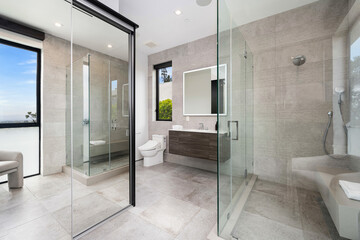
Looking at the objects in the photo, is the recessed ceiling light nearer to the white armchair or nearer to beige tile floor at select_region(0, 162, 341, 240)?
beige tile floor at select_region(0, 162, 341, 240)

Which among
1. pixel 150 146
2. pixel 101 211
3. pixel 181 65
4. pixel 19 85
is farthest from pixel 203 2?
pixel 101 211

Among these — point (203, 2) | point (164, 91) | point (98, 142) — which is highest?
point (203, 2)

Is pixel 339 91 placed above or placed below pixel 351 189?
above

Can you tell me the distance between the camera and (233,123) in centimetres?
157

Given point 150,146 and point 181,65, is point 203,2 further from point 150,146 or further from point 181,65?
point 150,146

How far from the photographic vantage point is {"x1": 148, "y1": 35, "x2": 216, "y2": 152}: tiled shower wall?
3.14 metres

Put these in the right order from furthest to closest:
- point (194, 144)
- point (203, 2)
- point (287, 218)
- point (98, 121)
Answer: point (194, 144) → point (203, 2) → point (98, 121) → point (287, 218)

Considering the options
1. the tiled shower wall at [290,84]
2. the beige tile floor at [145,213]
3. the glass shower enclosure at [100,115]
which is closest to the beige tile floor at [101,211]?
the beige tile floor at [145,213]

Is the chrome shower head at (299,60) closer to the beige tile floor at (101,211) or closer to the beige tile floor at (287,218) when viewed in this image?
the beige tile floor at (287,218)

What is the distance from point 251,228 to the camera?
1.44 metres

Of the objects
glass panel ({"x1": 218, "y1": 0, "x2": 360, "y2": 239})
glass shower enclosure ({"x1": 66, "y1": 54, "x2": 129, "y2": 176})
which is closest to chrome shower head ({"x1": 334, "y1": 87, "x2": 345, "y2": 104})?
glass panel ({"x1": 218, "y1": 0, "x2": 360, "y2": 239})

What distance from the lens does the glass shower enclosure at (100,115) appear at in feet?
5.31

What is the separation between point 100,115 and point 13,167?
2.74 ft

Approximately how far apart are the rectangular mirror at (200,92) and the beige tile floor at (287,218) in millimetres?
1812
